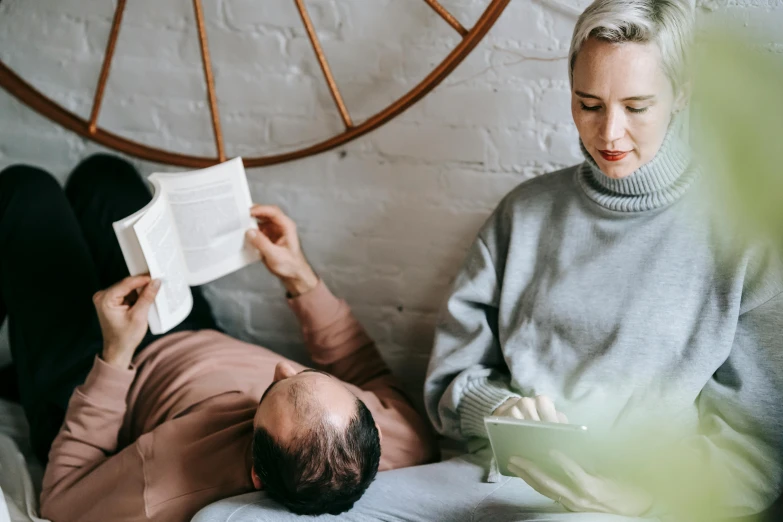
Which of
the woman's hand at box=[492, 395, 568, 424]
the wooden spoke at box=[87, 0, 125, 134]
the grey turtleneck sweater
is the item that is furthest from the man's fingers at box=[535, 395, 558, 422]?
the wooden spoke at box=[87, 0, 125, 134]

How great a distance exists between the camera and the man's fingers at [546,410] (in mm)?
1037

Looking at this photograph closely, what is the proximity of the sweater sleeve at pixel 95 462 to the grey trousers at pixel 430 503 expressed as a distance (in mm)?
148

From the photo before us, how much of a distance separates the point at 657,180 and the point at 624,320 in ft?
0.68

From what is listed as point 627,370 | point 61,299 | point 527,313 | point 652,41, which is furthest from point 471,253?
point 61,299

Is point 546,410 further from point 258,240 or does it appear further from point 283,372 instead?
point 258,240

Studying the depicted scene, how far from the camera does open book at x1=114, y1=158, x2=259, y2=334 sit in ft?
3.92

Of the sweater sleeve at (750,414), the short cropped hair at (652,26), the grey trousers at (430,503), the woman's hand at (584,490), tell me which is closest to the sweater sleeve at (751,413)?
the sweater sleeve at (750,414)

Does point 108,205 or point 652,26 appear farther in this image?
point 108,205

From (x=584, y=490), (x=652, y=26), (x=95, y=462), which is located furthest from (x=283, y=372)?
(x=652, y=26)

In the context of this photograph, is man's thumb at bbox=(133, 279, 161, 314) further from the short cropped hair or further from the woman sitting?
the short cropped hair

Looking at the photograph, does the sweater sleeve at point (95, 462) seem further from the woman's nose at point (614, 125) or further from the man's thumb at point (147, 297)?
the woman's nose at point (614, 125)

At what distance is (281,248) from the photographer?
4.50 feet

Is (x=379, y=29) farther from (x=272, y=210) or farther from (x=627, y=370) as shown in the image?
(x=627, y=370)

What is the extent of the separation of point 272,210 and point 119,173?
42 centimetres
